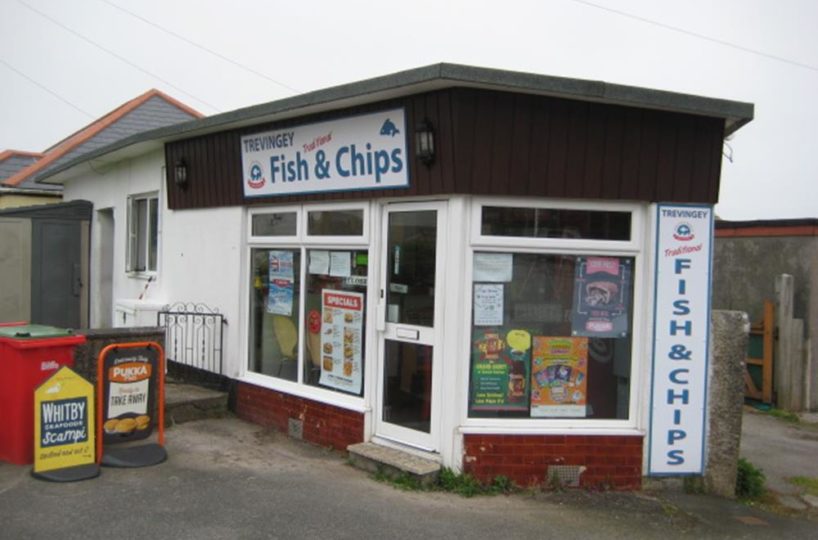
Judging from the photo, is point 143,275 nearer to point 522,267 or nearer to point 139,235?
point 139,235

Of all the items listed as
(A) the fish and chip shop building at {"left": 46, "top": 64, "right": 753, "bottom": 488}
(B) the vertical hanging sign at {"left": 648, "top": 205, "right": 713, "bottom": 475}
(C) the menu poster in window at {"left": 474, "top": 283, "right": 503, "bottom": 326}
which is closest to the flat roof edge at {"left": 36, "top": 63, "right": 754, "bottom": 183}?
(A) the fish and chip shop building at {"left": 46, "top": 64, "right": 753, "bottom": 488}

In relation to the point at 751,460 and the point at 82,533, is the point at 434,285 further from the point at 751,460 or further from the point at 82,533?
the point at 751,460

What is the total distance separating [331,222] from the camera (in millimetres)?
6879

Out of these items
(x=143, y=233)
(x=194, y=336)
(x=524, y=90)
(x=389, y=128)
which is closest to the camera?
(x=524, y=90)

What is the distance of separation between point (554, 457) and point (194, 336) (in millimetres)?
4665

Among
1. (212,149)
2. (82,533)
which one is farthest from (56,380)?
(212,149)

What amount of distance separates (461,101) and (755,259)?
7.81 metres

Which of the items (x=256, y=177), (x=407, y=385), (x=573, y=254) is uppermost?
(x=256, y=177)

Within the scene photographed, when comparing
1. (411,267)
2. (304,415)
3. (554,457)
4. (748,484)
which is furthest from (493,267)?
(748,484)

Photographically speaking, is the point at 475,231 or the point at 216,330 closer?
the point at 475,231

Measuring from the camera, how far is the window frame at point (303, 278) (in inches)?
253

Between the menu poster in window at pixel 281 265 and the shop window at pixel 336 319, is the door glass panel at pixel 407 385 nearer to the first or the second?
the shop window at pixel 336 319

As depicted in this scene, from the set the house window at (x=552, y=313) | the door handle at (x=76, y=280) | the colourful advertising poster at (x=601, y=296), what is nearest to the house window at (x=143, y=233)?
the door handle at (x=76, y=280)

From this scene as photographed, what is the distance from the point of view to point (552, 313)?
593 cm
